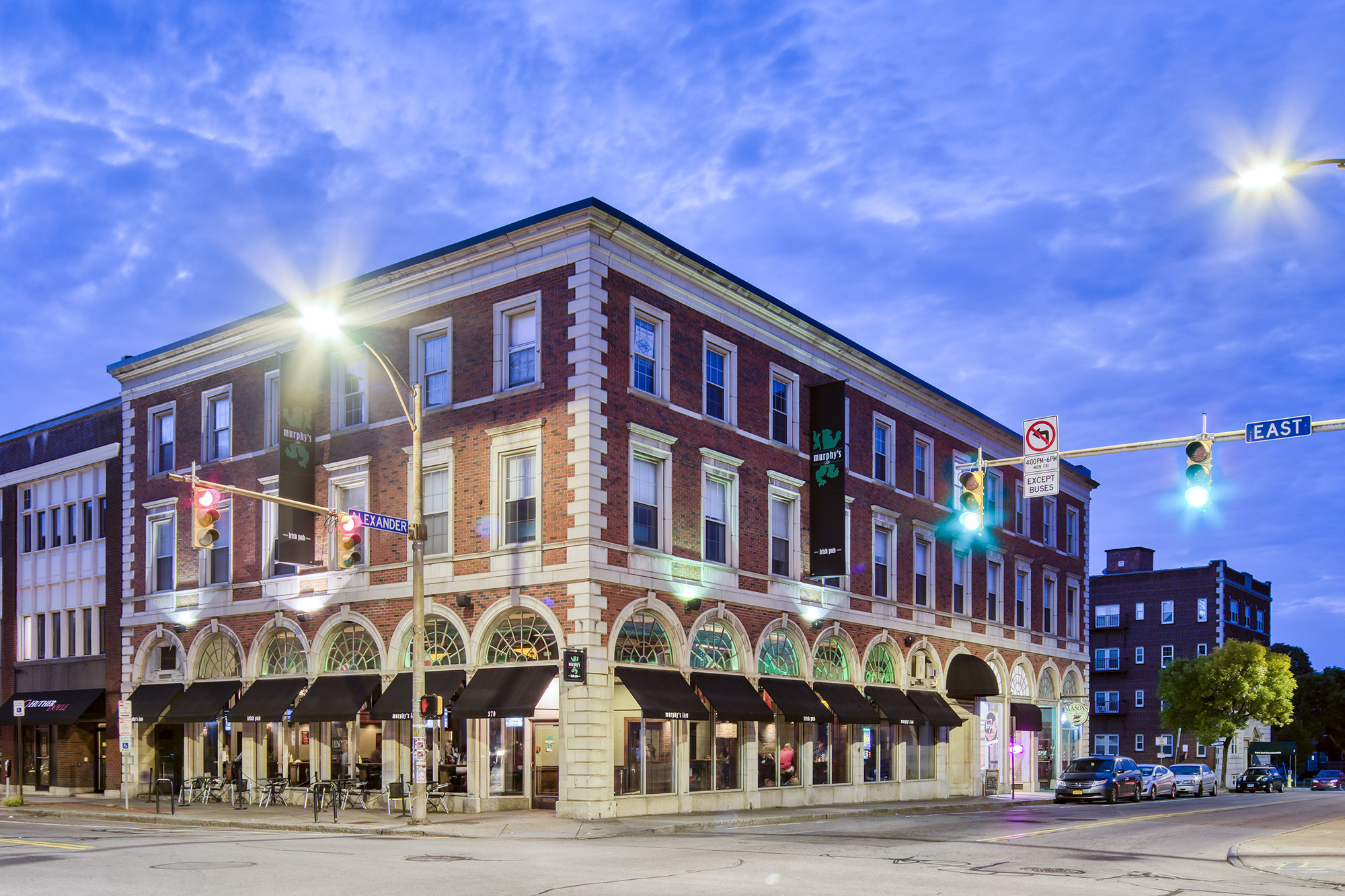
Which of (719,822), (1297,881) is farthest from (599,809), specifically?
(1297,881)

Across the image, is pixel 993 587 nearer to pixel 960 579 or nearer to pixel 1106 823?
pixel 960 579

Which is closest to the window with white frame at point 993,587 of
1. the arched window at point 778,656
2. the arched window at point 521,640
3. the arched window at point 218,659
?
the arched window at point 778,656

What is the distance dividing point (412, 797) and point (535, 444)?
8417mm

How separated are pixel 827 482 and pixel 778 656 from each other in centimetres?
532

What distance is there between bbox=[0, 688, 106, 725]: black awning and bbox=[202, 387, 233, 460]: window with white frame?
895 centimetres

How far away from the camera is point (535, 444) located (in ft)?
95.9

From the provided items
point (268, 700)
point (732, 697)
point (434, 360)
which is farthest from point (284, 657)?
point (732, 697)

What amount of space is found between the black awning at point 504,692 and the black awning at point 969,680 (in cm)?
2013

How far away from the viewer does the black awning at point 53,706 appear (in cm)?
3891

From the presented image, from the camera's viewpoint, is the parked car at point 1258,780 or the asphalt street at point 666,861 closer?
the asphalt street at point 666,861

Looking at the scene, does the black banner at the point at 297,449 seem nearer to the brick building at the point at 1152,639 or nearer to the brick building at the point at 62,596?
the brick building at the point at 62,596

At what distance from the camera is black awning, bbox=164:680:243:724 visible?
3441 cm

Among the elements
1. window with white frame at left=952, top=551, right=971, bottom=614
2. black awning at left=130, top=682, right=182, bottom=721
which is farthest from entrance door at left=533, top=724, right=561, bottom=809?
window with white frame at left=952, top=551, right=971, bottom=614

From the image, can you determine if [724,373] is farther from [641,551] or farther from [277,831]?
[277,831]
